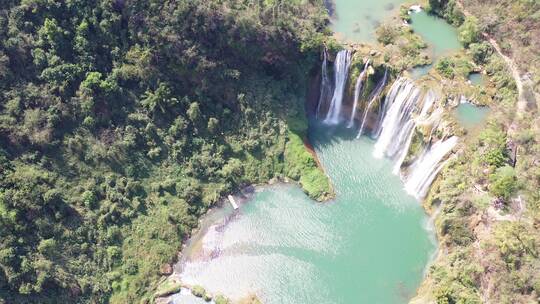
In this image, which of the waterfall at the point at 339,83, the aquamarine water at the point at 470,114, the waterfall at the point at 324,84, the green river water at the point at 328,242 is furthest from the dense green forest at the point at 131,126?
the aquamarine water at the point at 470,114

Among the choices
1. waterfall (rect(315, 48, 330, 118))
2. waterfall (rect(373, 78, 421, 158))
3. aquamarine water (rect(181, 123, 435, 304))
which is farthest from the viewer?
waterfall (rect(315, 48, 330, 118))

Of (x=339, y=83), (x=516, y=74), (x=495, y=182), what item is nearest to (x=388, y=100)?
(x=339, y=83)

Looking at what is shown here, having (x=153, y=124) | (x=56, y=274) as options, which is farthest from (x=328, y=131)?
(x=56, y=274)

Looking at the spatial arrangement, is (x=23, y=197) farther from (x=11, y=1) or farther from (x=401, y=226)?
(x=401, y=226)

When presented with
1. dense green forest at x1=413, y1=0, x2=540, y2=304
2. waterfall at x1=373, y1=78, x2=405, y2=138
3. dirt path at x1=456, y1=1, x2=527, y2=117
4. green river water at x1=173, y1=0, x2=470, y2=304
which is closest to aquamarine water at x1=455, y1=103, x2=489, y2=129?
green river water at x1=173, y1=0, x2=470, y2=304

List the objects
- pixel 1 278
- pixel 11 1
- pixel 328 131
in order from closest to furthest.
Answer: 1. pixel 1 278
2. pixel 11 1
3. pixel 328 131

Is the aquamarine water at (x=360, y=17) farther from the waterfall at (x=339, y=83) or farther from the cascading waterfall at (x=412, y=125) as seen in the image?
the cascading waterfall at (x=412, y=125)

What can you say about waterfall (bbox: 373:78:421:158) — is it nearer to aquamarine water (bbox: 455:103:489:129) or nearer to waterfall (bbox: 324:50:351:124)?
aquamarine water (bbox: 455:103:489:129)
